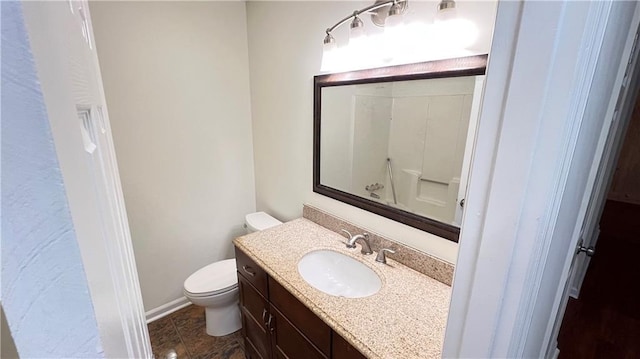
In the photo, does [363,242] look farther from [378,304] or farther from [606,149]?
[606,149]

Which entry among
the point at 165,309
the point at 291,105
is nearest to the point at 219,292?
the point at 165,309

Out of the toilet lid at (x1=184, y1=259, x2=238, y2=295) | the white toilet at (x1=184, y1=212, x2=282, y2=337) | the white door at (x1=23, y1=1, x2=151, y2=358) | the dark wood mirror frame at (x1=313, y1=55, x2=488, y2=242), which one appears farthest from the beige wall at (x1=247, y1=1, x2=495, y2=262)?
the white door at (x1=23, y1=1, x2=151, y2=358)

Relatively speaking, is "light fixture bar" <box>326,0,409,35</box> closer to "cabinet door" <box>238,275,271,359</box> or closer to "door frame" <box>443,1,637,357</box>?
"door frame" <box>443,1,637,357</box>

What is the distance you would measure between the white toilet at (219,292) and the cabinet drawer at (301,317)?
→ 0.62m

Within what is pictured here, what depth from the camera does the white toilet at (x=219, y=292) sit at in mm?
1690

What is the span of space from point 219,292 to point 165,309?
738 millimetres

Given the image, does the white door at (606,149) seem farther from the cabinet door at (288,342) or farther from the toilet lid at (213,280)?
the toilet lid at (213,280)

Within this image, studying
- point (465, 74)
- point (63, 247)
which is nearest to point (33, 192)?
point (63, 247)

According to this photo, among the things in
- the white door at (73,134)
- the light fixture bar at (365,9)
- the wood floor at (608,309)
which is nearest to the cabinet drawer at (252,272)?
the white door at (73,134)

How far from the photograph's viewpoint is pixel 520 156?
42cm

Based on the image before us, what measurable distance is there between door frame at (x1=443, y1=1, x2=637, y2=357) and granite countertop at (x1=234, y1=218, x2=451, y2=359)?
34 cm

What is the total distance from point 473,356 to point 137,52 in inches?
84.5

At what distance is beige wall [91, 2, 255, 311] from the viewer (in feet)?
5.35

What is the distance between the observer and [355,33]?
4.02 feet
